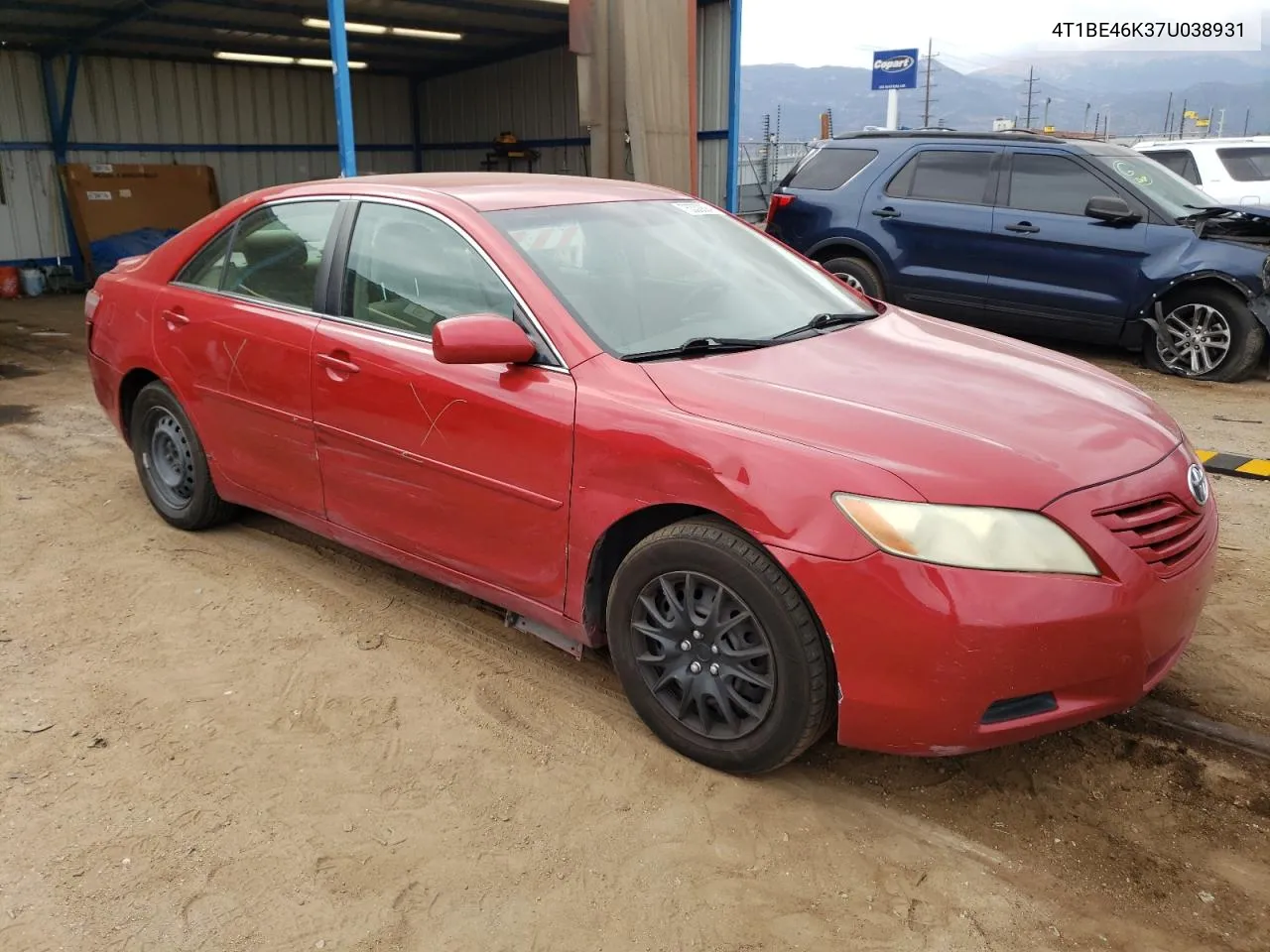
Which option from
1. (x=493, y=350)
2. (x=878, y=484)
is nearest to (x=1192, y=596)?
(x=878, y=484)

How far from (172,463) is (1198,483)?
410 centimetres

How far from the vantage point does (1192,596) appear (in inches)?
105

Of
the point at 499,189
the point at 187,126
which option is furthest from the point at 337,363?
the point at 187,126

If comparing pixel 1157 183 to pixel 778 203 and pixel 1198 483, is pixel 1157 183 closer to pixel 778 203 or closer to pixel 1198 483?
pixel 778 203

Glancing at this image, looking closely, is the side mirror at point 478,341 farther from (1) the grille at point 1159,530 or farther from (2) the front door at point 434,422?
(1) the grille at point 1159,530

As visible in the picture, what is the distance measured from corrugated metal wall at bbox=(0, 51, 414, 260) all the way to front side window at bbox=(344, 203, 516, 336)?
1467cm

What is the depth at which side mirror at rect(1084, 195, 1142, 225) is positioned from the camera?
7746mm

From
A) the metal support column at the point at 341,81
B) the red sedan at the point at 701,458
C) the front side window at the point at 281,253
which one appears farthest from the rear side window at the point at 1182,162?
the front side window at the point at 281,253

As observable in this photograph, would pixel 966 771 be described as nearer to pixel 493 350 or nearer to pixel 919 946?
pixel 919 946

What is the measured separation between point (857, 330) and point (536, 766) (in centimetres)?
177

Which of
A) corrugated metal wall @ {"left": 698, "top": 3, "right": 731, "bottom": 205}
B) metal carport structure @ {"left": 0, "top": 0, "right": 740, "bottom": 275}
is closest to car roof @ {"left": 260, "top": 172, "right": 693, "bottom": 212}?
metal carport structure @ {"left": 0, "top": 0, "right": 740, "bottom": 275}

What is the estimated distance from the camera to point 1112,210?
7758 millimetres

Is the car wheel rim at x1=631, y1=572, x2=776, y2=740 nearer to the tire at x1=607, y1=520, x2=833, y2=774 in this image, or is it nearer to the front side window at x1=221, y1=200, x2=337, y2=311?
the tire at x1=607, y1=520, x2=833, y2=774

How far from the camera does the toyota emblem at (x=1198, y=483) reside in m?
2.77
